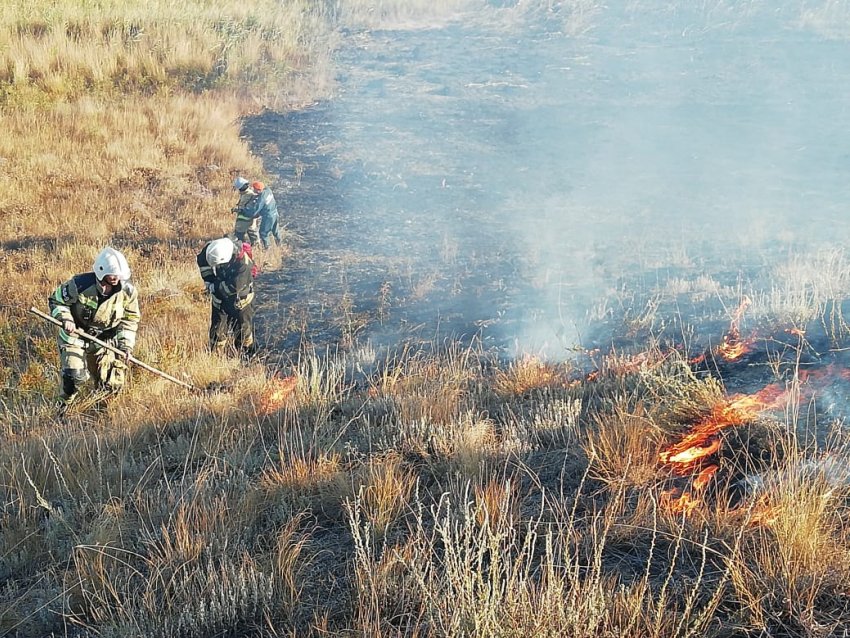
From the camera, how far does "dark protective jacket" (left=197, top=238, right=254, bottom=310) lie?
784 centimetres

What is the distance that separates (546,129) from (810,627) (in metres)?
15.1

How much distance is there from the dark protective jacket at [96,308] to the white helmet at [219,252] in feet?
4.58

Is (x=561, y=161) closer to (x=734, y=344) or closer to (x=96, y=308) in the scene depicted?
(x=734, y=344)

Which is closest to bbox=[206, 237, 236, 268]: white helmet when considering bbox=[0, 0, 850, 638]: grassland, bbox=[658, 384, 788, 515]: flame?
bbox=[0, 0, 850, 638]: grassland

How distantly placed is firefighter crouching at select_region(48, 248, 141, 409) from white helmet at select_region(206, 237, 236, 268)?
1.41m

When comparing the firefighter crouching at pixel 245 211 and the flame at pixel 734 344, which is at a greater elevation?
the firefighter crouching at pixel 245 211

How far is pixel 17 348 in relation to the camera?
26.6 ft

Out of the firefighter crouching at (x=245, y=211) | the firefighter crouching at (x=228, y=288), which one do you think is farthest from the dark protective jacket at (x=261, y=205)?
the firefighter crouching at (x=228, y=288)

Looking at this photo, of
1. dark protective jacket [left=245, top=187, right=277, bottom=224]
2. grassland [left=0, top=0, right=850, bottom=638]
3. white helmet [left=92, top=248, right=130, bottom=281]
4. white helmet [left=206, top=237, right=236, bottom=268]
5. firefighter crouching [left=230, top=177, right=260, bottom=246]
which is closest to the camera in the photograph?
grassland [left=0, top=0, right=850, bottom=638]

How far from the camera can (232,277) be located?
789 cm

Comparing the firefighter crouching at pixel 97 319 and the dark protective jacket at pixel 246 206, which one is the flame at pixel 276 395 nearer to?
the firefighter crouching at pixel 97 319

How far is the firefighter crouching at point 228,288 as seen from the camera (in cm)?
768

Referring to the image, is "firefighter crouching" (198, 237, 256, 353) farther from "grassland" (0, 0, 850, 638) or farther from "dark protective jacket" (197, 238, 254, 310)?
"grassland" (0, 0, 850, 638)

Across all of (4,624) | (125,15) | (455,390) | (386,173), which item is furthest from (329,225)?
(4,624)
